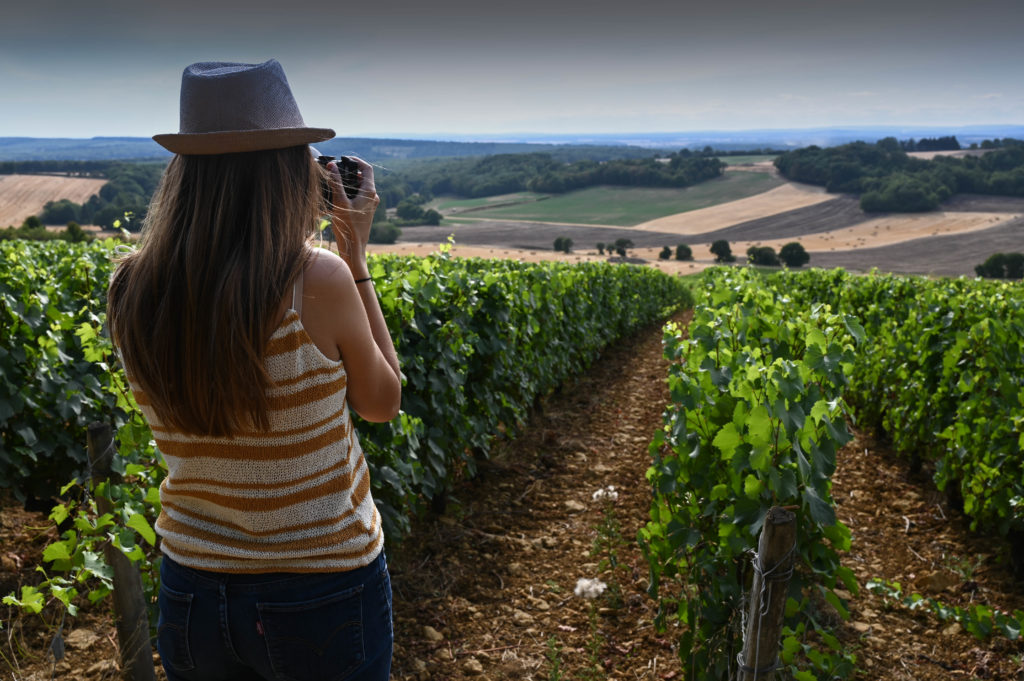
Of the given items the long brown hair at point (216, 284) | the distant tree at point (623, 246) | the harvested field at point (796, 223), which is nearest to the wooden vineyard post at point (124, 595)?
the long brown hair at point (216, 284)

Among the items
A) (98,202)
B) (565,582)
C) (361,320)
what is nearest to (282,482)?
(361,320)

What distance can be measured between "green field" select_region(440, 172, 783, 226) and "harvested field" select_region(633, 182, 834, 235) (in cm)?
259

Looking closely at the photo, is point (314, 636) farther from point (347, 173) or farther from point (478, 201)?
point (478, 201)

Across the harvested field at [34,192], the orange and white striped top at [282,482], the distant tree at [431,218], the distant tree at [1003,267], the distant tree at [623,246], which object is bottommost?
the distant tree at [1003,267]

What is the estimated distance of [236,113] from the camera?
129cm

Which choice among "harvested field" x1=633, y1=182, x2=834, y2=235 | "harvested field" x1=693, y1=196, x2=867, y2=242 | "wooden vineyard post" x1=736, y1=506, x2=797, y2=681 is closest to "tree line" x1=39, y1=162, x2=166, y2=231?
"wooden vineyard post" x1=736, y1=506, x2=797, y2=681

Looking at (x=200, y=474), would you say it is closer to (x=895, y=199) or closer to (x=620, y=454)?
(x=620, y=454)

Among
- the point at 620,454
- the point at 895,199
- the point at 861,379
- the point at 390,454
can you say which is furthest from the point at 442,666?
the point at 895,199

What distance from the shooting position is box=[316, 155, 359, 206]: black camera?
1.50 meters

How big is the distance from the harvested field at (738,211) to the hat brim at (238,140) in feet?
287

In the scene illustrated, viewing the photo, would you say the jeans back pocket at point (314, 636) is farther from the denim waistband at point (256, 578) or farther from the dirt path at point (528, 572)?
the dirt path at point (528, 572)

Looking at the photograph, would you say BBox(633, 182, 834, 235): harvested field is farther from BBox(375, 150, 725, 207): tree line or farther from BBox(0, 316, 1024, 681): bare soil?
BBox(0, 316, 1024, 681): bare soil

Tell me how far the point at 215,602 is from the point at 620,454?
19.0 feet

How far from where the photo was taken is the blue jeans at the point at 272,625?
136 cm
